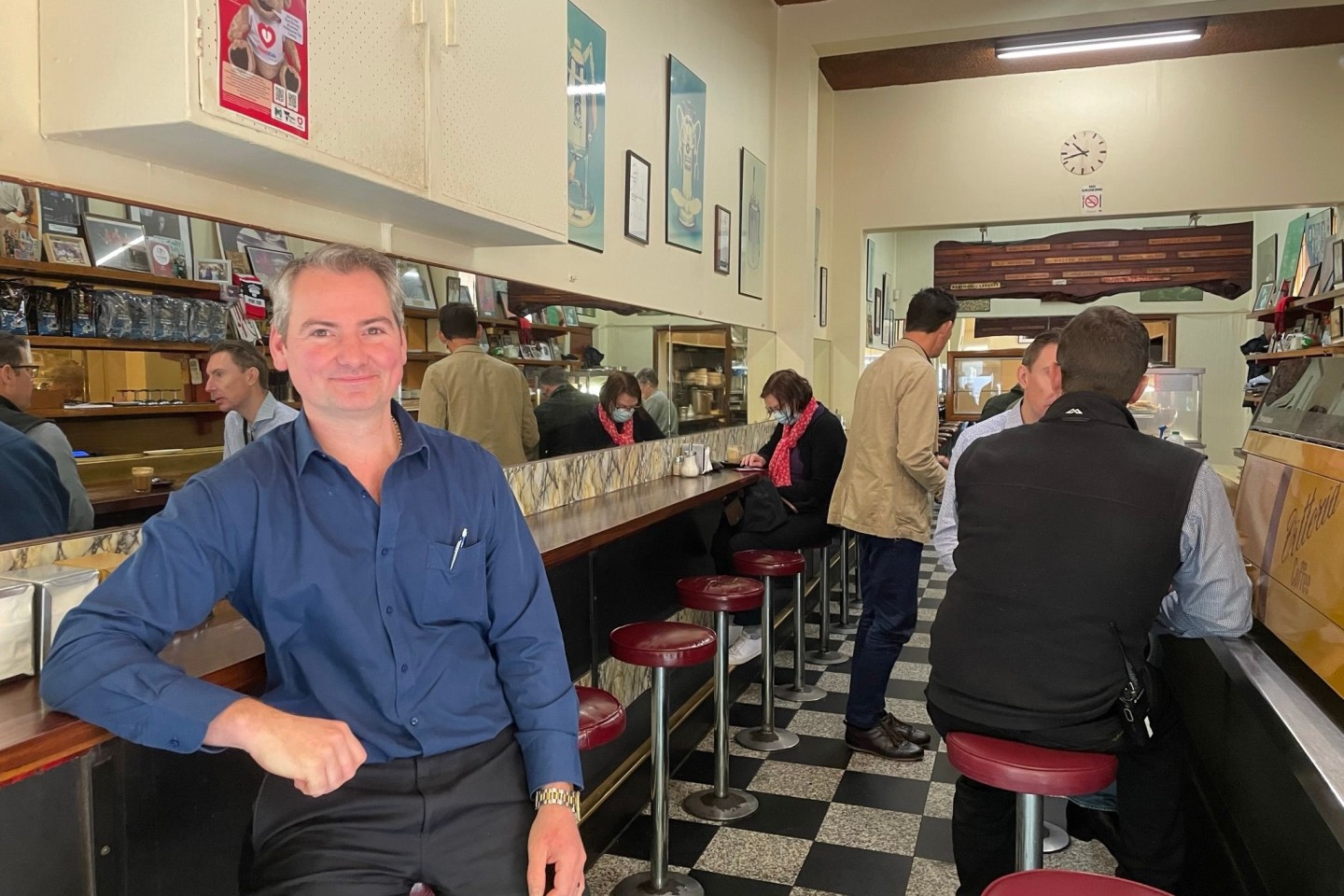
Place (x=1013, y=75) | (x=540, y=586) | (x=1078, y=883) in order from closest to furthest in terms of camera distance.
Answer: (x=1078, y=883), (x=540, y=586), (x=1013, y=75)

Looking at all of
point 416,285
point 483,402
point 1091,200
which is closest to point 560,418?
point 483,402

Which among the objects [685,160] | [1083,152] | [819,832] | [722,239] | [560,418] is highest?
[1083,152]

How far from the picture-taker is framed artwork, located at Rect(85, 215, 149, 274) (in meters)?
1.82

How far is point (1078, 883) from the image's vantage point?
1.34 m

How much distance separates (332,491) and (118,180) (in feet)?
3.11

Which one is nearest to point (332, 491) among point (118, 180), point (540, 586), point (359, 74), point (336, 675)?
point (336, 675)

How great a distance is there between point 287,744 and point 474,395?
6.60 ft

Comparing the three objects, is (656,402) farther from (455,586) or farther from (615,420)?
(455,586)

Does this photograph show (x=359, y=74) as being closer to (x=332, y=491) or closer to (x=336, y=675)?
(x=332, y=491)

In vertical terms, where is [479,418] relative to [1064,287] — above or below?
below

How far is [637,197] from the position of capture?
4551 mm

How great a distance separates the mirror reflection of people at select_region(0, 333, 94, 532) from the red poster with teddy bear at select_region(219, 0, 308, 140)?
1.94ft

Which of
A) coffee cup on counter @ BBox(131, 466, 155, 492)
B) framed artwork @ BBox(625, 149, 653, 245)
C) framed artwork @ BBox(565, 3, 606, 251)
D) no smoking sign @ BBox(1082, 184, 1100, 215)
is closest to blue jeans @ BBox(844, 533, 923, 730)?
framed artwork @ BBox(565, 3, 606, 251)

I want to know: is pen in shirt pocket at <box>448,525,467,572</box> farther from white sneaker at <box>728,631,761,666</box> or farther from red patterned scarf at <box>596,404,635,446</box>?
white sneaker at <box>728,631,761,666</box>
